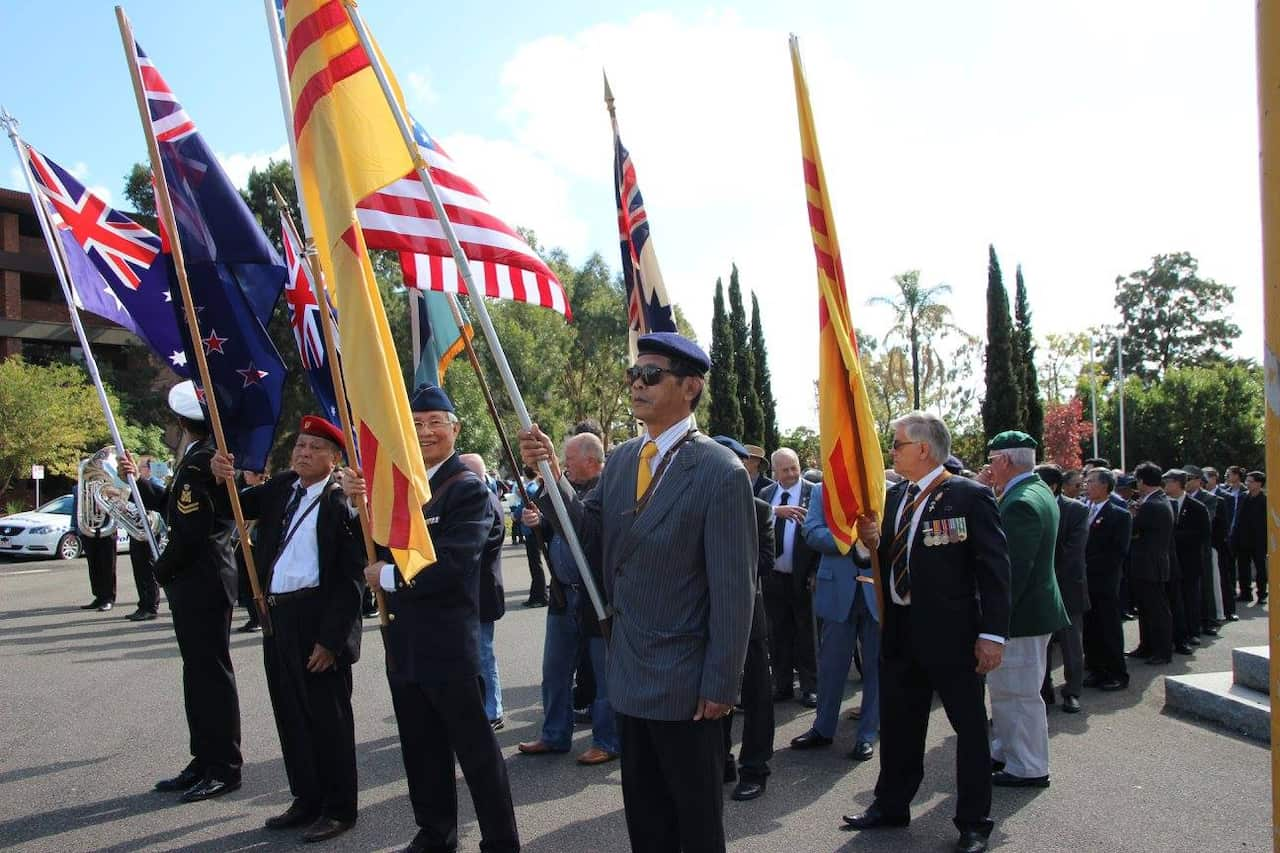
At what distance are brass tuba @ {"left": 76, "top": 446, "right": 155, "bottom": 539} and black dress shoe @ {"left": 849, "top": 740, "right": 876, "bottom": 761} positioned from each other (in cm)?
504

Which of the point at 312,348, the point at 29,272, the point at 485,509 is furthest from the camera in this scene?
the point at 29,272

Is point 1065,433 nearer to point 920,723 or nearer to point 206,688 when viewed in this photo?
point 920,723

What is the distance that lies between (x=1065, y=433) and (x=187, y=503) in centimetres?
4724

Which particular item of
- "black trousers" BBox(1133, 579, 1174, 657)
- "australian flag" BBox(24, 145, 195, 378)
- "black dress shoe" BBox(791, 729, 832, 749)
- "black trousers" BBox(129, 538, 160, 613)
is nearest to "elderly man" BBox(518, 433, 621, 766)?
"black dress shoe" BBox(791, 729, 832, 749)

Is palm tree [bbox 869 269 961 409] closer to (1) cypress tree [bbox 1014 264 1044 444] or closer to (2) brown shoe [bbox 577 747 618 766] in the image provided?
(1) cypress tree [bbox 1014 264 1044 444]

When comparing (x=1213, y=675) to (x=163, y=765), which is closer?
(x=163, y=765)

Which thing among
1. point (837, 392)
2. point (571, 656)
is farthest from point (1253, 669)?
point (571, 656)

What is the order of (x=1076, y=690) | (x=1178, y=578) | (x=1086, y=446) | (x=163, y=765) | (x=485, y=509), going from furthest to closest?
(x=1086, y=446) < (x=1178, y=578) < (x=1076, y=690) < (x=163, y=765) < (x=485, y=509)

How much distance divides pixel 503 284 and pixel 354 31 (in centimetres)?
123

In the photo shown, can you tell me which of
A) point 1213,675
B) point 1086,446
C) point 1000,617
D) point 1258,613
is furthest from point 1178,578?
point 1086,446

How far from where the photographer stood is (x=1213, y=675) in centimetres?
739

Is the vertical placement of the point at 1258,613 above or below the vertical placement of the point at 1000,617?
below

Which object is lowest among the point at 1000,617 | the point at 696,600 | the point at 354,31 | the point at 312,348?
the point at 1000,617

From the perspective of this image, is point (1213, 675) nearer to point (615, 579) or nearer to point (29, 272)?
point (615, 579)
